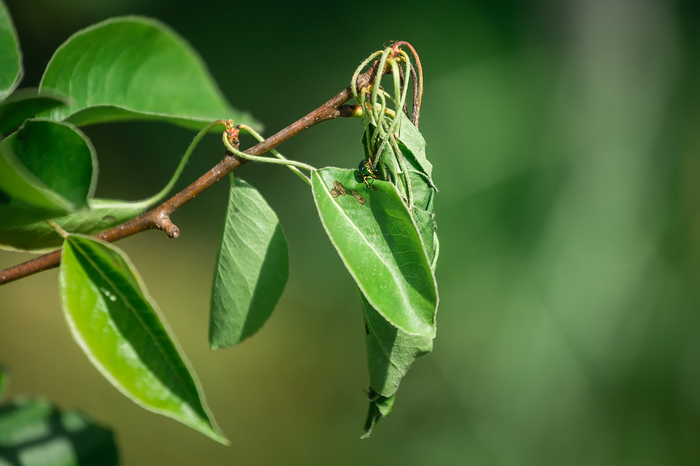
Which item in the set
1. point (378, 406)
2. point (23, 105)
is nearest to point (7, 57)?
point (23, 105)

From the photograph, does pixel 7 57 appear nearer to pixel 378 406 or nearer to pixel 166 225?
pixel 166 225

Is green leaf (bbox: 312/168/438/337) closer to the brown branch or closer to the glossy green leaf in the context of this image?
the brown branch

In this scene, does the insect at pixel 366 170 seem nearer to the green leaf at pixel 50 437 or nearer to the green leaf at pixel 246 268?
the green leaf at pixel 246 268

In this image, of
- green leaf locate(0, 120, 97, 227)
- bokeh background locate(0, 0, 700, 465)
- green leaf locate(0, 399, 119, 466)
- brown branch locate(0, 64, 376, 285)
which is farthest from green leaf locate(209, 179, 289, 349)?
bokeh background locate(0, 0, 700, 465)

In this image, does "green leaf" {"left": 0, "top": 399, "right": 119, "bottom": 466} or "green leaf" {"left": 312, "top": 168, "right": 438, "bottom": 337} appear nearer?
"green leaf" {"left": 312, "top": 168, "right": 438, "bottom": 337}

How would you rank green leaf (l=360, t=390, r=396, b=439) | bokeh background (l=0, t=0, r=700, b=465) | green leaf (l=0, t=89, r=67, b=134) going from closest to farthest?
green leaf (l=0, t=89, r=67, b=134)
green leaf (l=360, t=390, r=396, b=439)
bokeh background (l=0, t=0, r=700, b=465)
